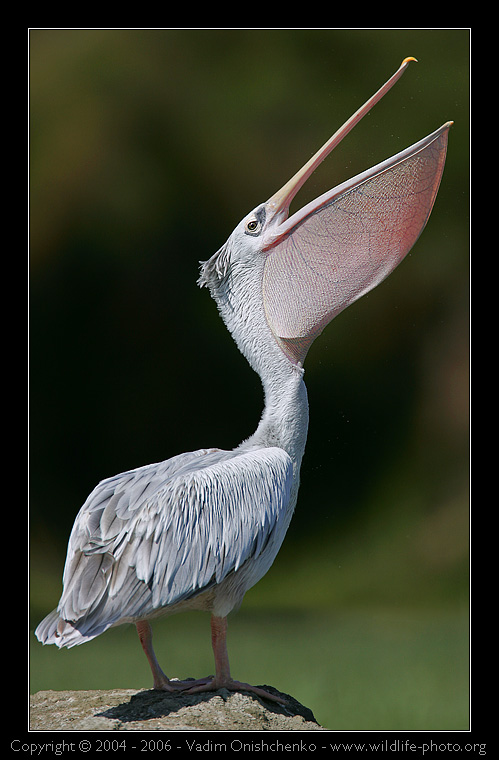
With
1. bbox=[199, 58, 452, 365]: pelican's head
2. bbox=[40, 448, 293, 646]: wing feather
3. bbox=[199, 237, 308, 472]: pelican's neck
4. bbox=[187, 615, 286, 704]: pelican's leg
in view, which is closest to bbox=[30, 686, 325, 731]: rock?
bbox=[187, 615, 286, 704]: pelican's leg

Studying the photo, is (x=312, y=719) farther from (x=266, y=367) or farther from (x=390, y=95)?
(x=390, y=95)

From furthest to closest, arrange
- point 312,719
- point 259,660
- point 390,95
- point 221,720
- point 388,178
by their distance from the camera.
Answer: point 390,95, point 259,660, point 388,178, point 312,719, point 221,720

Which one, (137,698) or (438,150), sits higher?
(438,150)

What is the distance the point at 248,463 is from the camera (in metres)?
3.98

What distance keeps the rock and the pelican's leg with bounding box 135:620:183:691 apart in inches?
1.6

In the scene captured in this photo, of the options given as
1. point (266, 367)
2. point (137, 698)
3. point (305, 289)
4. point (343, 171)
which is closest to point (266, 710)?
point (137, 698)

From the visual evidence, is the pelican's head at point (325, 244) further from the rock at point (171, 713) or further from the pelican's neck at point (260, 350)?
the rock at point (171, 713)

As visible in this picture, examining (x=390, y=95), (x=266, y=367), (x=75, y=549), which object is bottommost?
(x=75, y=549)

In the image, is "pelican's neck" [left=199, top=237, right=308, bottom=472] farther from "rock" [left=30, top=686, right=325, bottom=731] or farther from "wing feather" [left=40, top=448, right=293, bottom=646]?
"rock" [left=30, top=686, right=325, bottom=731]

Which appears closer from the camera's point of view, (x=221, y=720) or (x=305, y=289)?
(x=221, y=720)

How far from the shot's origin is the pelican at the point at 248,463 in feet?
12.0

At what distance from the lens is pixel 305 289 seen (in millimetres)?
4352

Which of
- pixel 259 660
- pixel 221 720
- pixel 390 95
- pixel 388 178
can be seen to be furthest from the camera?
pixel 390 95

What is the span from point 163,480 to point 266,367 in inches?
30.8
